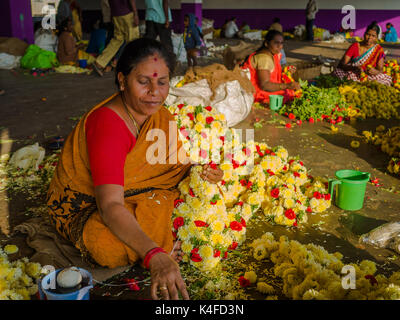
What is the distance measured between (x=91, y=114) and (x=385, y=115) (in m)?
5.26

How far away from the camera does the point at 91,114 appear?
243 centimetres

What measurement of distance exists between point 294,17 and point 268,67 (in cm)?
1648

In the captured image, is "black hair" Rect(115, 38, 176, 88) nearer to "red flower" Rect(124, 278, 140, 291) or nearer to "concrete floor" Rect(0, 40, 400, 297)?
"red flower" Rect(124, 278, 140, 291)

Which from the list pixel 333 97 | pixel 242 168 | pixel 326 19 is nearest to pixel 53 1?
pixel 326 19

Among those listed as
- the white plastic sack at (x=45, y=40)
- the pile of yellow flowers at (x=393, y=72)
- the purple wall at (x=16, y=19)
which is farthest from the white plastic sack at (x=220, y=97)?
the purple wall at (x=16, y=19)

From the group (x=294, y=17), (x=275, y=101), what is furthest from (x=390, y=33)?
(x=275, y=101)

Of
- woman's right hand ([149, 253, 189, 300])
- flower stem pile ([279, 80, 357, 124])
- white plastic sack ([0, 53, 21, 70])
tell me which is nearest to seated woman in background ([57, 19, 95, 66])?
white plastic sack ([0, 53, 21, 70])

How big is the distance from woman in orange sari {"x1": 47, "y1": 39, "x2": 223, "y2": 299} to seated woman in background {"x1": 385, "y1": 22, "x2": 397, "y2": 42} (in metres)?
19.7

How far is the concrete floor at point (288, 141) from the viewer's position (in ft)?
10.2

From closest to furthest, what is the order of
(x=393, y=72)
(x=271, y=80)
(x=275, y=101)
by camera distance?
(x=275, y=101), (x=271, y=80), (x=393, y=72)

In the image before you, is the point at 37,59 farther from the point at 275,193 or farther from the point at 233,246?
the point at 233,246

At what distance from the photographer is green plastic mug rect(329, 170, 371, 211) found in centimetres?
332

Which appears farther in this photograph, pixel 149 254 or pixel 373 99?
pixel 373 99

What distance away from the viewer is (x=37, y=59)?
10312 millimetres
